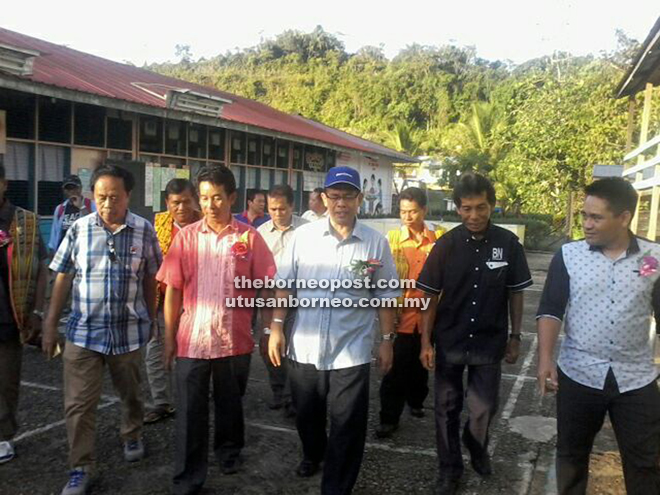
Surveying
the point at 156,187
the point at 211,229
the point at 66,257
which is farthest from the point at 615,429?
the point at 156,187

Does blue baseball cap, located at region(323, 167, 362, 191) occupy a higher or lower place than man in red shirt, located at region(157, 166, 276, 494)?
higher

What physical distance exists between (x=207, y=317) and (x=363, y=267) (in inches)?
36.0

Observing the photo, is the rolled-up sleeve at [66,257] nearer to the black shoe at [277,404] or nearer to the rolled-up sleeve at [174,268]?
the rolled-up sleeve at [174,268]

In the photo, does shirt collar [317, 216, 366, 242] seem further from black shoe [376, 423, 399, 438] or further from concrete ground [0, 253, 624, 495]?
black shoe [376, 423, 399, 438]

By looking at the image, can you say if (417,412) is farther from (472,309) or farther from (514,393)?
(472,309)

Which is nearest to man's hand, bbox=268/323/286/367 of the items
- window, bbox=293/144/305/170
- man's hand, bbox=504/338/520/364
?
man's hand, bbox=504/338/520/364

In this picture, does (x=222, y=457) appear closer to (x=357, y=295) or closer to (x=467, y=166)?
(x=357, y=295)

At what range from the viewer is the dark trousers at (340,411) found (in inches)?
129

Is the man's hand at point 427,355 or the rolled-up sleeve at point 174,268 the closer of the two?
the rolled-up sleeve at point 174,268

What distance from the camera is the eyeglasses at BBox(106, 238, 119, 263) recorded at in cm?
350

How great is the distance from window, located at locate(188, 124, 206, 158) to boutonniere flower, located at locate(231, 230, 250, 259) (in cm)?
918

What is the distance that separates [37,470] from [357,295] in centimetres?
219

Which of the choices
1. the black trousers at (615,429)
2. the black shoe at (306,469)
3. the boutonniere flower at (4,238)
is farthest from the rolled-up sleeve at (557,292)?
the boutonniere flower at (4,238)

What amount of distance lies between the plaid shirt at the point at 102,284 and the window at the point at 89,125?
6.68 metres
